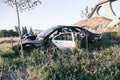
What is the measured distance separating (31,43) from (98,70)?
167 inches

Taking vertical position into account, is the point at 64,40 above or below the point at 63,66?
above

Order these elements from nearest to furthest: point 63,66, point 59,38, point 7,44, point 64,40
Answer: point 63,66 < point 64,40 < point 59,38 < point 7,44

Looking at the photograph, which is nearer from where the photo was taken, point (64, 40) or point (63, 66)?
point (63, 66)

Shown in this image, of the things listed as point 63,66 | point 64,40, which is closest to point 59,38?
point 64,40

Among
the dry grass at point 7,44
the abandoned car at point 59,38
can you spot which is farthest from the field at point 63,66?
the dry grass at point 7,44

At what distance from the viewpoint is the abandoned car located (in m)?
13.2

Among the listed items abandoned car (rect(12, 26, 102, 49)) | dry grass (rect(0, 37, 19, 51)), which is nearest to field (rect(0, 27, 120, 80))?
abandoned car (rect(12, 26, 102, 49))

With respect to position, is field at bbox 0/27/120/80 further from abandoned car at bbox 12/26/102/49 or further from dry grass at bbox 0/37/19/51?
dry grass at bbox 0/37/19/51

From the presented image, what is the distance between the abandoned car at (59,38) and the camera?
43.3 feet

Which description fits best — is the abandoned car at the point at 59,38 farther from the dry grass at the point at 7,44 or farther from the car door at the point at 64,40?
the dry grass at the point at 7,44

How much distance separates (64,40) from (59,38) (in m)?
0.29

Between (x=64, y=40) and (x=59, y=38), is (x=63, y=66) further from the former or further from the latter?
(x=59, y=38)

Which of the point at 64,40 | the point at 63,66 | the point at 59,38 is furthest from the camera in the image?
the point at 59,38

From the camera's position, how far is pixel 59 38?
13.7 m
